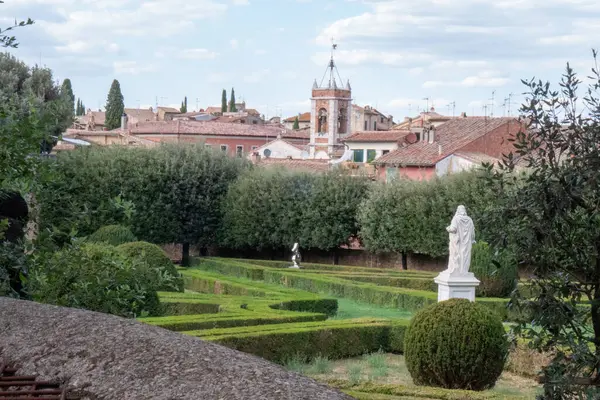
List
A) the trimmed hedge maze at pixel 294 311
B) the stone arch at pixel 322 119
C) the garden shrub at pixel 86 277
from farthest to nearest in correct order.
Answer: the stone arch at pixel 322 119
the trimmed hedge maze at pixel 294 311
the garden shrub at pixel 86 277

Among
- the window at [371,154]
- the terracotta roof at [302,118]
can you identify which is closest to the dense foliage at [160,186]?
the window at [371,154]

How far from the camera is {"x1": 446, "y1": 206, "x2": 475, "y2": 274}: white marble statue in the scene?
14.8 meters

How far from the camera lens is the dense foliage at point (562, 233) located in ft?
14.8

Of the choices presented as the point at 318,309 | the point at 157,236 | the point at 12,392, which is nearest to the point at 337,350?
the point at 318,309

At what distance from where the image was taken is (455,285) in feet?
48.5

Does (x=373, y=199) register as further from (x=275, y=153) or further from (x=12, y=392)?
(x=275, y=153)

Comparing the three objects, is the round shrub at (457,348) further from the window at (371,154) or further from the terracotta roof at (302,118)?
the terracotta roof at (302,118)

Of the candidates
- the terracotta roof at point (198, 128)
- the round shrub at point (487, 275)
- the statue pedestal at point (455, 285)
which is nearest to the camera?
the statue pedestal at point (455, 285)

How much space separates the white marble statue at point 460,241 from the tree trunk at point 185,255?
1783 cm

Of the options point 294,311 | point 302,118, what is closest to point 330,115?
point 302,118

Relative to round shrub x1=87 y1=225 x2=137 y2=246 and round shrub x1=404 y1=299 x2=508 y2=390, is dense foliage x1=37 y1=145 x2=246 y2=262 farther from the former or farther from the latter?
round shrub x1=404 y1=299 x2=508 y2=390

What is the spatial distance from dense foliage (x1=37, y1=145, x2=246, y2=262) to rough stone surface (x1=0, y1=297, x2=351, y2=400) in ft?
90.7

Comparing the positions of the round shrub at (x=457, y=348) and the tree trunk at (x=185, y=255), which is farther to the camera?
the tree trunk at (x=185, y=255)

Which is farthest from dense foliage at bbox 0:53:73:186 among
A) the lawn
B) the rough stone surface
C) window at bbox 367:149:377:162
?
window at bbox 367:149:377:162
